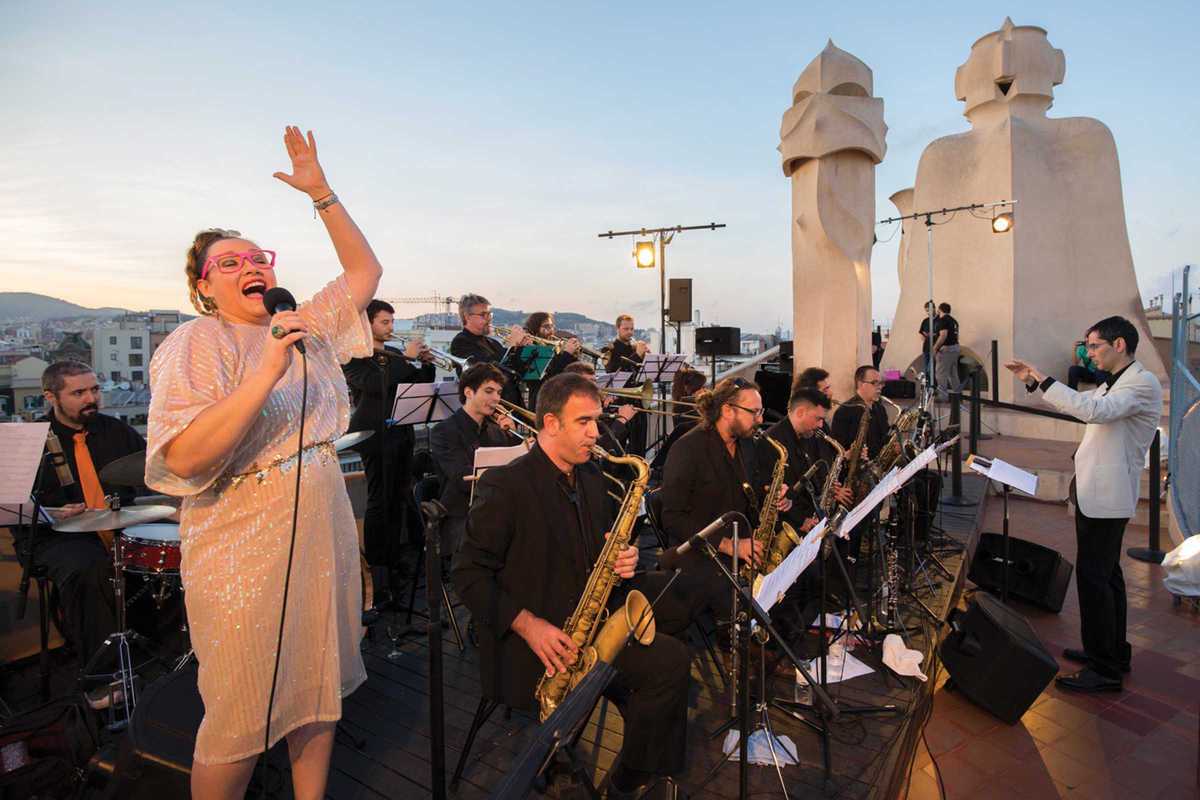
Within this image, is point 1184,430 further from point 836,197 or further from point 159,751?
point 836,197

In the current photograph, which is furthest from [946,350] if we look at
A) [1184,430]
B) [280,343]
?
[280,343]

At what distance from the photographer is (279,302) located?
1.61 metres

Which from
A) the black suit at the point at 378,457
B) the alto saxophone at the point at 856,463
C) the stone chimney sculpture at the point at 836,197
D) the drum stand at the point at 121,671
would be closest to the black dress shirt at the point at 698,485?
the alto saxophone at the point at 856,463

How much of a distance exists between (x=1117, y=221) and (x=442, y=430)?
16236 millimetres

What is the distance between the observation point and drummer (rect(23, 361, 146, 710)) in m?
3.69

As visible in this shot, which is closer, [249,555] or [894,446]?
[249,555]

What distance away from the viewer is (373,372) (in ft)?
16.6

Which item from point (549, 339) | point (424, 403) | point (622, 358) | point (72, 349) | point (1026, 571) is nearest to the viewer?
point (72, 349)

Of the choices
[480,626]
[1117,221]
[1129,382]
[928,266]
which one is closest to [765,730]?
[480,626]

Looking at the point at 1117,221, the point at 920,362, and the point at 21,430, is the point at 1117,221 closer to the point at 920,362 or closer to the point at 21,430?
the point at 920,362

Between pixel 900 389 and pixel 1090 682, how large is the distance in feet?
36.2

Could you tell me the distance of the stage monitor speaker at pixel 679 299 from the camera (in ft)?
43.7

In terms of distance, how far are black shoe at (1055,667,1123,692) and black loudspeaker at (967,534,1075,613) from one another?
52.0 inches

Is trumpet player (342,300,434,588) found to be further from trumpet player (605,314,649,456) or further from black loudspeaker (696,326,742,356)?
black loudspeaker (696,326,742,356)
